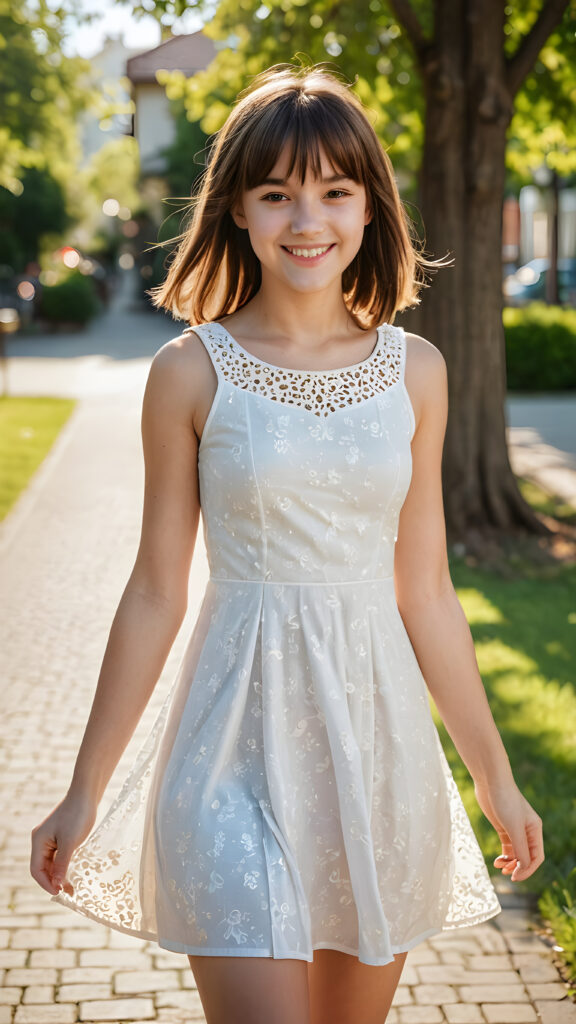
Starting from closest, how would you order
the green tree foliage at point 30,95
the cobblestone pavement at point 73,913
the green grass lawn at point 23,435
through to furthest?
the cobblestone pavement at point 73,913 → the green grass lawn at point 23,435 → the green tree foliage at point 30,95

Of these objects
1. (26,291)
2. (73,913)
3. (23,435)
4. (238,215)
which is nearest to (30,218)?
(26,291)

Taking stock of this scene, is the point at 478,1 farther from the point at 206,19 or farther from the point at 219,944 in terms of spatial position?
the point at 219,944

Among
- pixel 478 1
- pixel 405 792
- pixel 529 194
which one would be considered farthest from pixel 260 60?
pixel 529 194

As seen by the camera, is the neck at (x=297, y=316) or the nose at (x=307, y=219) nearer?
the nose at (x=307, y=219)

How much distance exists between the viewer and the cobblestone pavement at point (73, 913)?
11.9 feet

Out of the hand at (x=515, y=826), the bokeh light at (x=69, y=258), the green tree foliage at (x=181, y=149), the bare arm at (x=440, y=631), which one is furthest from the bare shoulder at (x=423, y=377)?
the bokeh light at (x=69, y=258)

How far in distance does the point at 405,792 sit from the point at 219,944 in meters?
Result: 0.44

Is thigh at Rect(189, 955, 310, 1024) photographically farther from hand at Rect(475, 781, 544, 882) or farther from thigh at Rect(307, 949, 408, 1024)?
hand at Rect(475, 781, 544, 882)

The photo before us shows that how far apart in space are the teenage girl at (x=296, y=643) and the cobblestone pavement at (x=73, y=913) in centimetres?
143

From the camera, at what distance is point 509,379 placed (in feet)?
70.3

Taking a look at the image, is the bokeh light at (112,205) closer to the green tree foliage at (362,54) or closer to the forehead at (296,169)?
the green tree foliage at (362,54)

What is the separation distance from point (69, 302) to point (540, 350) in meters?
18.5

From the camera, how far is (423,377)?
241 cm

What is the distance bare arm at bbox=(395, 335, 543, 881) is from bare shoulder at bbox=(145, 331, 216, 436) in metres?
0.41
